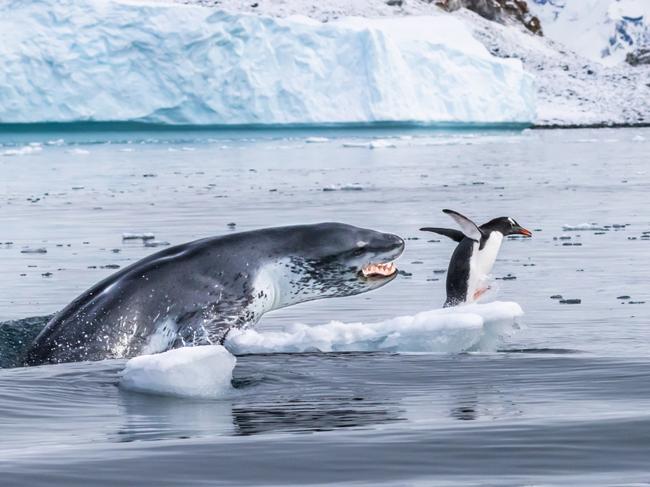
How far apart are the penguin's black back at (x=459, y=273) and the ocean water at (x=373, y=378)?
0.57ft

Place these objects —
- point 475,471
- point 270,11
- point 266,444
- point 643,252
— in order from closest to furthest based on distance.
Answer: point 475,471 → point 266,444 → point 643,252 → point 270,11

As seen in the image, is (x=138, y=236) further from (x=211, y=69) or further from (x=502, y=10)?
(x=502, y=10)

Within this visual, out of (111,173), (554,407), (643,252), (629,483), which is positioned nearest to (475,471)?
(629,483)

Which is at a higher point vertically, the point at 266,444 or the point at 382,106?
the point at 266,444

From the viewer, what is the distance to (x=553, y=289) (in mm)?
9273

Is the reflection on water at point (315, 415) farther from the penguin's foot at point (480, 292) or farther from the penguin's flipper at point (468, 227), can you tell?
the penguin's flipper at point (468, 227)

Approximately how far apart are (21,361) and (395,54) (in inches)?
1697

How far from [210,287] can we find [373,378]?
1274mm

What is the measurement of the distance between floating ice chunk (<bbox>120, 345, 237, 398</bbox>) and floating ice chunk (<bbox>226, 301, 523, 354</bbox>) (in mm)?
1219

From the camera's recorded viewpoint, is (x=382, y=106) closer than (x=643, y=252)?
No

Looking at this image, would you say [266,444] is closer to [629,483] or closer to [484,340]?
[629,483]

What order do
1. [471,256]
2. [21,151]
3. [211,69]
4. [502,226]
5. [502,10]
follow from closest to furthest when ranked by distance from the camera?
[471,256], [502,226], [21,151], [211,69], [502,10]

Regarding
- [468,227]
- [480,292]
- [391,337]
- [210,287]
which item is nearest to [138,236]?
[468,227]

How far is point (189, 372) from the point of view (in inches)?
194
